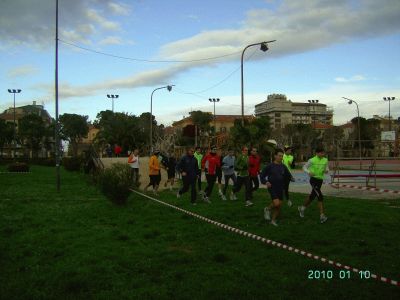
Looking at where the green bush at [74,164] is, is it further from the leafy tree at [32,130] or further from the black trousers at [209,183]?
the leafy tree at [32,130]

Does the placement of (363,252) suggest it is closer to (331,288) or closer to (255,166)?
(331,288)

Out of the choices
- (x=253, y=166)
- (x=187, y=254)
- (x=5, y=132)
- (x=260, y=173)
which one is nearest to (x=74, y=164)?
(x=253, y=166)

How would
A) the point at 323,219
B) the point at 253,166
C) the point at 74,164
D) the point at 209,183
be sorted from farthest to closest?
the point at 74,164 < the point at 209,183 < the point at 253,166 < the point at 323,219

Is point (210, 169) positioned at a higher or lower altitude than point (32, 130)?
lower

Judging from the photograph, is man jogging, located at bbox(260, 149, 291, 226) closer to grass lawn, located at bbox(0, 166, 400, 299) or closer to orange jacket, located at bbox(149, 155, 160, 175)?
grass lawn, located at bbox(0, 166, 400, 299)

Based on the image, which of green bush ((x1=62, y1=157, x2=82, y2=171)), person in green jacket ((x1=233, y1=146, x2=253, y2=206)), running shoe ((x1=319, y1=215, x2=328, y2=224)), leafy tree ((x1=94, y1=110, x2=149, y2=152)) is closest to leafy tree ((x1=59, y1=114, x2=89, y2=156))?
leafy tree ((x1=94, y1=110, x2=149, y2=152))

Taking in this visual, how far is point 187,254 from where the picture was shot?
22.2 feet

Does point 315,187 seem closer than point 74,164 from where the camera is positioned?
Yes

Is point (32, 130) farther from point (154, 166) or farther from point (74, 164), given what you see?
point (154, 166)

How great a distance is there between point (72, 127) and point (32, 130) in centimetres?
2581

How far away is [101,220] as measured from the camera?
10273mm

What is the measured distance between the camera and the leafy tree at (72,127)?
107875mm

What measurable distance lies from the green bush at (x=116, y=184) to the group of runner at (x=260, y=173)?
1.68 meters

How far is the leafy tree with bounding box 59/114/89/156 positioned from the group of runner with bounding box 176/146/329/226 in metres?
95.4
